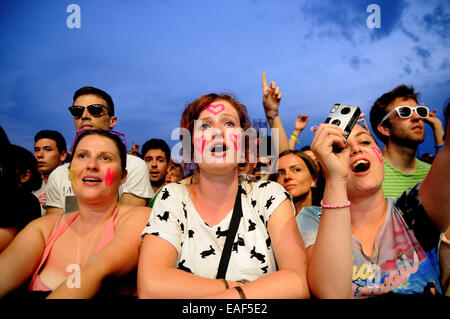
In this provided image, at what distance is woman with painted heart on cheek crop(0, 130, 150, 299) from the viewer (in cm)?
196

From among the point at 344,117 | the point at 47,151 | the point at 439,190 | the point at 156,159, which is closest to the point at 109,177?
the point at 344,117

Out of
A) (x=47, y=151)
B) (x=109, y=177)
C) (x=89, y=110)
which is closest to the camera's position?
(x=109, y=177)

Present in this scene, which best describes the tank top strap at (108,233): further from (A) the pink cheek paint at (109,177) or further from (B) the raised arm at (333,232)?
(B) the raised arm at (333,232)

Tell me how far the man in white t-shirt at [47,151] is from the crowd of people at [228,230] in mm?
2187

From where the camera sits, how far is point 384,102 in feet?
12.0

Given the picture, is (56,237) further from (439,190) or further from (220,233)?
(439,190)

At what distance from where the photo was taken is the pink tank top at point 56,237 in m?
2.05

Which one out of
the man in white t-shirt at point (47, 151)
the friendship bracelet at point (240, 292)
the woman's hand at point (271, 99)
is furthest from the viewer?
the man in white t-shirt at point (47, 151)

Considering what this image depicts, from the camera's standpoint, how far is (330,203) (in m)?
1.61

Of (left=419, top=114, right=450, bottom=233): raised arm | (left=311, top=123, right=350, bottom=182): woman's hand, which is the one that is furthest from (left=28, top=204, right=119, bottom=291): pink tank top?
(left=419, top=114, right=450, bottom=233): raised arm

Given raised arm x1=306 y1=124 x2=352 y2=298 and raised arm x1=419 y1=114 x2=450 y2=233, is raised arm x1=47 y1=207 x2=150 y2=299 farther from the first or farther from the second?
raised arm x1=419 y1=114 x2=450 y2=233

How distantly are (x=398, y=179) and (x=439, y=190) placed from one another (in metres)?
1.93

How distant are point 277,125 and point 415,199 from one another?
2170 millimetres

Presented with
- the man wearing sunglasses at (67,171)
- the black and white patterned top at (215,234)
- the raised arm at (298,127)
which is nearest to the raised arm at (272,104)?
the raised arm at (298,127)
